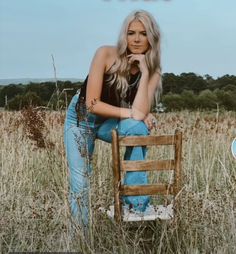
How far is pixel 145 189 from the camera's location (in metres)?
2.34

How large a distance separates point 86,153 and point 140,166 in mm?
197

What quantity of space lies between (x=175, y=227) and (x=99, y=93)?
0.54 m

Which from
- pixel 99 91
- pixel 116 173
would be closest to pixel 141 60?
pixel 99 91

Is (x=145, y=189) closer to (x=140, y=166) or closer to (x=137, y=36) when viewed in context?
(x=140, y=166)

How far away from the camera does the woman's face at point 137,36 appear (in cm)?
238

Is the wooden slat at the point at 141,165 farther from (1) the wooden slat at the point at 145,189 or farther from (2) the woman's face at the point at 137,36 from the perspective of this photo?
(2) the woman's face at the point at 137,36

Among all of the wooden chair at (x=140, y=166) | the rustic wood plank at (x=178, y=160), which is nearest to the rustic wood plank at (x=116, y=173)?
the wooden chair at (x=140, y=166)

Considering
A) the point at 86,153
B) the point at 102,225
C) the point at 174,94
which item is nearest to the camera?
the point at 86,153

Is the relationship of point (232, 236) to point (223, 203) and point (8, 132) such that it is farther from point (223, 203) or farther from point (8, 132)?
point (8, 132)

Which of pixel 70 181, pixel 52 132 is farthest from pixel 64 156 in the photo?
pixel 52 132

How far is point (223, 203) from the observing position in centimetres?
253

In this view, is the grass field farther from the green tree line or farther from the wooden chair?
the green tree line

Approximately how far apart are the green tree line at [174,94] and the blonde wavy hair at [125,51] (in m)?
0.73

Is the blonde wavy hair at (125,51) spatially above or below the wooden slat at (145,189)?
above
